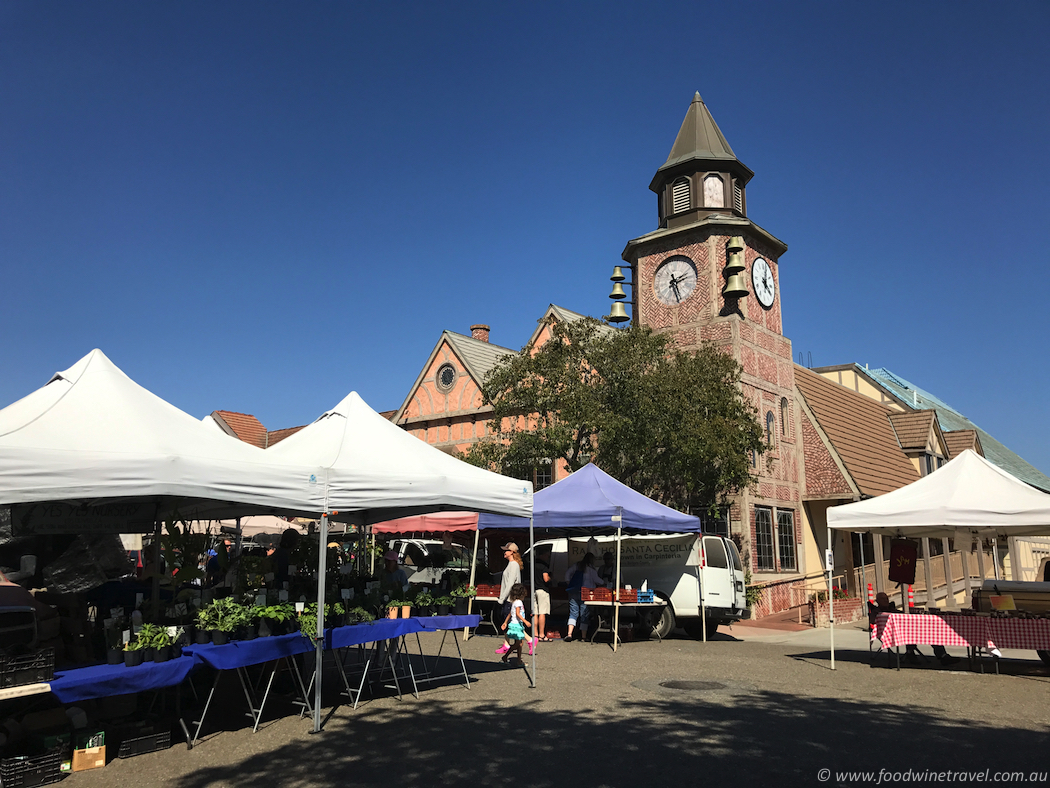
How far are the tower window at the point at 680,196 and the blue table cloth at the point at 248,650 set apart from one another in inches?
819

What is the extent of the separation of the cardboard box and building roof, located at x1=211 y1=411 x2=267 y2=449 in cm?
3827

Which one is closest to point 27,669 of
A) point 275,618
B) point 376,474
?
point 275,618

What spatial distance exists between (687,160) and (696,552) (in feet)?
48.4

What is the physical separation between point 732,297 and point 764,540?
7045 mm

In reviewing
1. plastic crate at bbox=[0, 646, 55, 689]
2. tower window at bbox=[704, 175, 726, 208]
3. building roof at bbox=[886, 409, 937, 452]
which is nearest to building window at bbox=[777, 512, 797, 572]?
tower window at bbox=[704, 175, 726, 208]

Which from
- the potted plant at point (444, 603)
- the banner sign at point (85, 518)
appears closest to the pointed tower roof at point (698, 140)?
the potted plant at point (444, 603)

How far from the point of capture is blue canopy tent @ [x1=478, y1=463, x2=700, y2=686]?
14.1 meters

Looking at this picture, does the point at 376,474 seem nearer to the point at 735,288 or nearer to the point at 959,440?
the point at 735,288

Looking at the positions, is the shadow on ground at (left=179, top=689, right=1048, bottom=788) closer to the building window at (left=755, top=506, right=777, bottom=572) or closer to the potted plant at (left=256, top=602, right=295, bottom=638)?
the potted plant at (left=256, top=602, right=295, bottom=638)

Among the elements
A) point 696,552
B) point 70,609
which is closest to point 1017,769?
point 70,609

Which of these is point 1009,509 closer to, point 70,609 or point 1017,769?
point 1017,769

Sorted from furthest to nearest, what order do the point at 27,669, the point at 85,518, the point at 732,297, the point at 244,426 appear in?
the point at 244,426 < the point at 732,297 < the point at 85,518 < the point at 27,669

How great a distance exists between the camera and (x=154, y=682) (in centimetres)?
649

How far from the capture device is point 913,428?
109 feet
